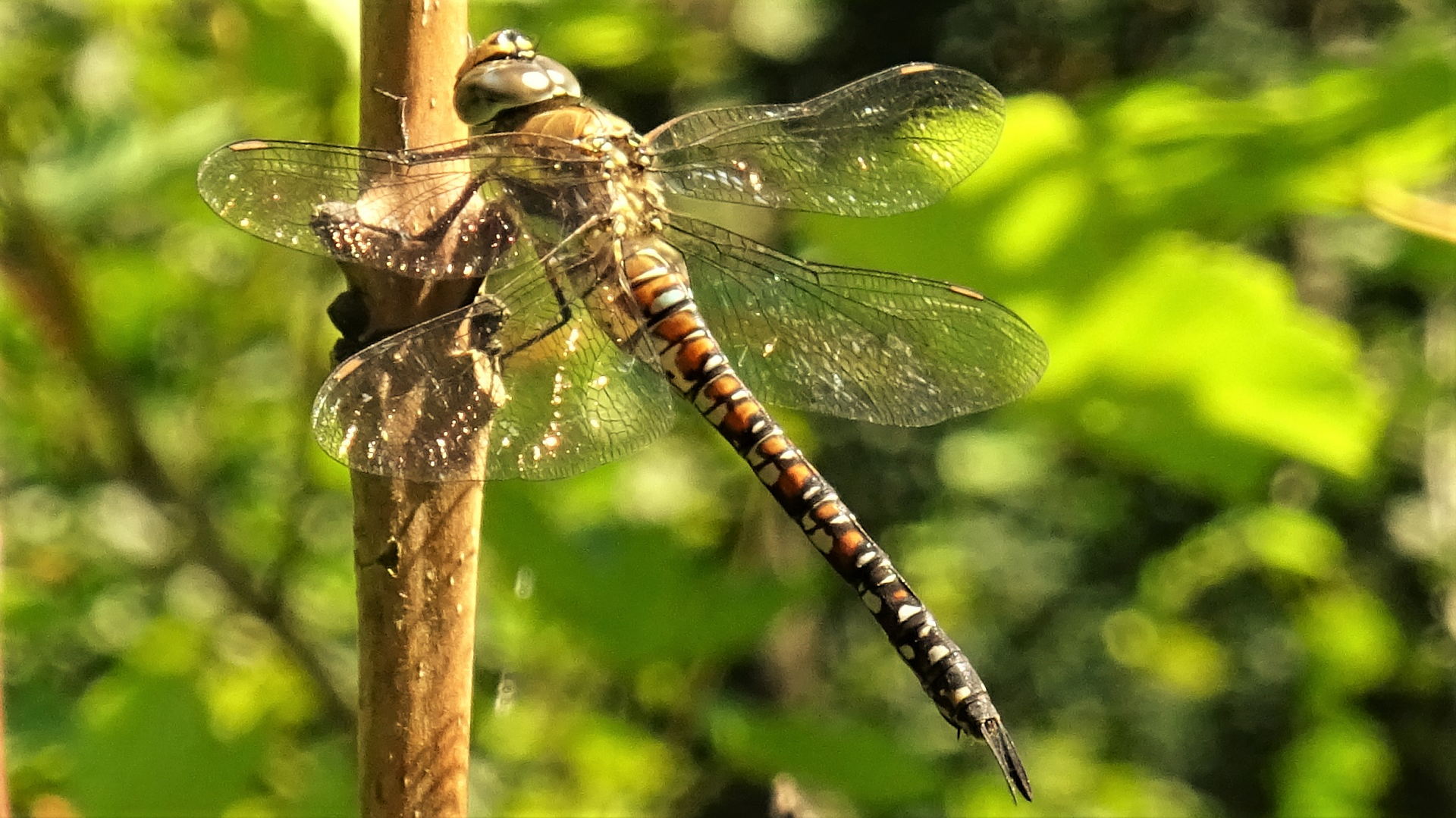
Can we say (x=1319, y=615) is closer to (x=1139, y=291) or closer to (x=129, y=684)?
(x=1139, y=291)

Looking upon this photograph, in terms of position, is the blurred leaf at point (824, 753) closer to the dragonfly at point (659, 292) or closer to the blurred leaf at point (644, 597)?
the blurred leaf at point (644, 597)

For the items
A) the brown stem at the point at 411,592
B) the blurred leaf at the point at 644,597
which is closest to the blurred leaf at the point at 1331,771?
the blurred leaf at the point at 644,597

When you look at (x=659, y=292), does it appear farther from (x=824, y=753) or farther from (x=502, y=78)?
(x=824, y=753)

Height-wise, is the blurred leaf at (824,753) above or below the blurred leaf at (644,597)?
below

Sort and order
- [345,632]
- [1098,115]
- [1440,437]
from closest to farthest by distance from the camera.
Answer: [1098,115]
[345,632]
[1440,437]

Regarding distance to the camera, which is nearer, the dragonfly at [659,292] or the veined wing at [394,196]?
the veined wing at [394,196]

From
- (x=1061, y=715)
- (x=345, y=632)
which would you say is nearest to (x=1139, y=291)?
(x=345, y=632)
